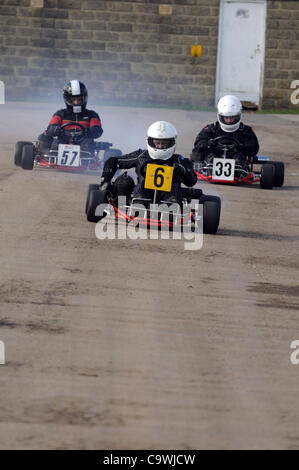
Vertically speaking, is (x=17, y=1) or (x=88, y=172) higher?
(x=17, y=1)

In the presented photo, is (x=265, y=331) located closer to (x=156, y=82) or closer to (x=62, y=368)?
(x=62, y=368)

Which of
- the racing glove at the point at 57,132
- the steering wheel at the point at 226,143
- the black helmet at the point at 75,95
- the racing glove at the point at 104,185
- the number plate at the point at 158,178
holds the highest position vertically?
the black helmet at the point at 75,95

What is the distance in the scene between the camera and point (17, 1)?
24.8 m

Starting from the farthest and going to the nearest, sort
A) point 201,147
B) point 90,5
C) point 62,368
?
point 90,5
point 201,147
point 62,368

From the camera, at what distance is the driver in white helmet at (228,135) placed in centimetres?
1369

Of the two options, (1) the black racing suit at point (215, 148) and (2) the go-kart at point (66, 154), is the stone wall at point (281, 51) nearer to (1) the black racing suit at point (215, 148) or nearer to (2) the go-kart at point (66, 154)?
(1) the black racing suit at point (215, 148)

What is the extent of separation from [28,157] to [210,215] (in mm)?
4539

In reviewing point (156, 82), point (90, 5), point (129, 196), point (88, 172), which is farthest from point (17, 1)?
point (129, 196)

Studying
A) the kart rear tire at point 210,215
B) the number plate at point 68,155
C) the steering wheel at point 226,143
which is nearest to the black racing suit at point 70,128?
the number plate at point 68,155

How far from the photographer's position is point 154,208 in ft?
32.4

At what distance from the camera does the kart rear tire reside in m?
9.59

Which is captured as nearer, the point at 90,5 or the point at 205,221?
the point at 205,221
